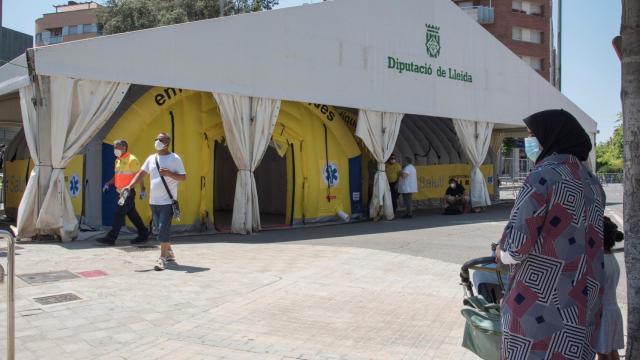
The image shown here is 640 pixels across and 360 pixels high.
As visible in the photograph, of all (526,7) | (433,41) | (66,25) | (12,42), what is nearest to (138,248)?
(433,41)

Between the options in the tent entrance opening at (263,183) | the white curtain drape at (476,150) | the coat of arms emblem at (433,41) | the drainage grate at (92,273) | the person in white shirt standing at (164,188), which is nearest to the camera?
the drainage grate at (92,273)

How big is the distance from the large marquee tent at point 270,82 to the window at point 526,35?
3463 cm

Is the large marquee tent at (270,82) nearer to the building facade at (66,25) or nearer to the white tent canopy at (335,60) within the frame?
the white tent canopy at (335,60)

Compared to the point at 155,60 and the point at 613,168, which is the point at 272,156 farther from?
the point at 613,168

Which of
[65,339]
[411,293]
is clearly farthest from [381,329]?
[65,339]

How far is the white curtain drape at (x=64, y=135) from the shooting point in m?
8.80

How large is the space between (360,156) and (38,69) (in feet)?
27.3

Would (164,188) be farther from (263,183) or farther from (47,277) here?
(263,183)

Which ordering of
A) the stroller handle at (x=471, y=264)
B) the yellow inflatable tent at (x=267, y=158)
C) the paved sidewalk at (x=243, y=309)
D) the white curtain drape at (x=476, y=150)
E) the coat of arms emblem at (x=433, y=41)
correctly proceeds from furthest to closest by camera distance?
the white curtain drape at (x=476, y=150), the coat of arms emblem at (x=433, y=41), the yellow inflatable tent at (x=267, y=158), the paved sidewalk at (x=243, y=309), the stroller handle at (x=471, y=264)

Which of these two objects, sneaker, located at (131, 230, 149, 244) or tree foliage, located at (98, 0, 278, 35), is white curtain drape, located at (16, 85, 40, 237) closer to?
sneaker, located at (131, 230, 149, 244)

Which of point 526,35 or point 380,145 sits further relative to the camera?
point 526,35

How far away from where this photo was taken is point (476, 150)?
56.5 ft

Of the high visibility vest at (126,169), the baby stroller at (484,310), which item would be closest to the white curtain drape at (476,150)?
the high visibility vest at (126,169)

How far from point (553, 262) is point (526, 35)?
53.0m
